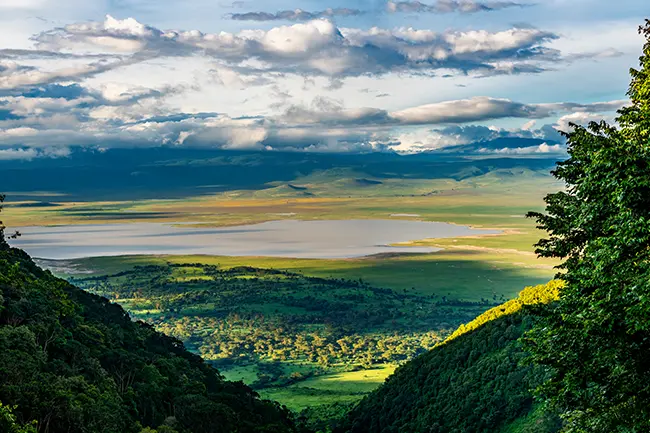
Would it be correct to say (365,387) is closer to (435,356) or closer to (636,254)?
(435,356)

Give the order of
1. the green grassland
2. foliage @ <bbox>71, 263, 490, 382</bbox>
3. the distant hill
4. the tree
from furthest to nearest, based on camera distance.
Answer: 1. foliage @ <bbox>71, 263, 490, 382</bbox>
2. the green grassland
3. the distant hill
4. the tree

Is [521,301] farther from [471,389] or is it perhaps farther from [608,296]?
[608,296]

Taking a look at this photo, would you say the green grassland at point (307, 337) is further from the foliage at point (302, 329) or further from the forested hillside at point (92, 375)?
the forested hillside at point (92, 375)

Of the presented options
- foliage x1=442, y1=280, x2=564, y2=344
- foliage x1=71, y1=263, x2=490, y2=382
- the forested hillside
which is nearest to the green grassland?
foliage x1=71, y1=263, x2=490, y2=382

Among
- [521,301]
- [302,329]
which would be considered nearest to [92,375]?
[521,301]

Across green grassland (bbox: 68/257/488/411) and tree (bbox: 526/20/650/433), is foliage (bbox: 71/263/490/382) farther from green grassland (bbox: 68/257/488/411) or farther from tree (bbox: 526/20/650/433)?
tree (bbox: 526/20/650/433)

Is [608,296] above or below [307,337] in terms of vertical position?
above
